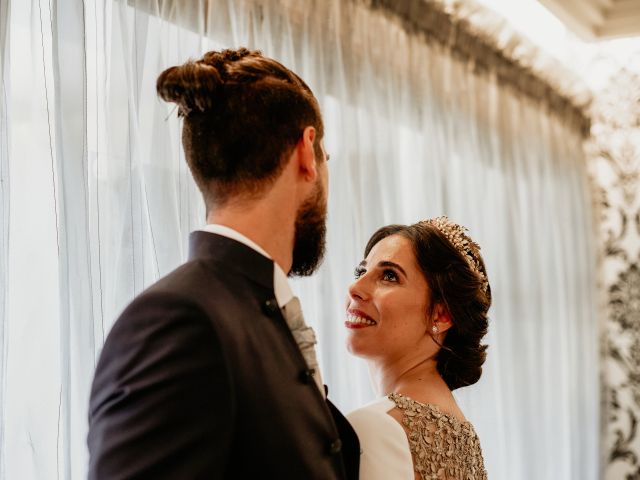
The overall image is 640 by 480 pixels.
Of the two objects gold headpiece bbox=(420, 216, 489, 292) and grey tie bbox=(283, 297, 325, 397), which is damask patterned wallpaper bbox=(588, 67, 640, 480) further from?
grey tie bbox=(283, 297, 325, 397)

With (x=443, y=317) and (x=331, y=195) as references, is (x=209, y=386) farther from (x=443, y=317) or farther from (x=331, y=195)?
(x=331, y=195)

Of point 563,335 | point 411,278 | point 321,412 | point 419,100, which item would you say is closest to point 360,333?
point 411,278

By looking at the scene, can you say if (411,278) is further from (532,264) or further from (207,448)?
(532,264)

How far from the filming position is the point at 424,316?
2.27 metres

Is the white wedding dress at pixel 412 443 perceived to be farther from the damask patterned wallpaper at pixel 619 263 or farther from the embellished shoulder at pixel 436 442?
the damask patterned wallpaper at pixel 619 263

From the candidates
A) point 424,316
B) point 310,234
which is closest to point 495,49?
point 424,316

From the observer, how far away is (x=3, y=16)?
6.59ft

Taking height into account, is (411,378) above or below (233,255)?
below

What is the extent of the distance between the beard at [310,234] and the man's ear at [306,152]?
0.05 metres

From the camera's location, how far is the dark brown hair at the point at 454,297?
89.7 inches

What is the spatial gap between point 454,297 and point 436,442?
0.39 metres

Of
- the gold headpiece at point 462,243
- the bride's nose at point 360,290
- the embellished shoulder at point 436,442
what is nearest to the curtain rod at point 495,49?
the gold headpiece at point 462,243

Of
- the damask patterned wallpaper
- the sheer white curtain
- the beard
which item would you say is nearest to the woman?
the sheer white curtain

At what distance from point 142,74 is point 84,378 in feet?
2.60
